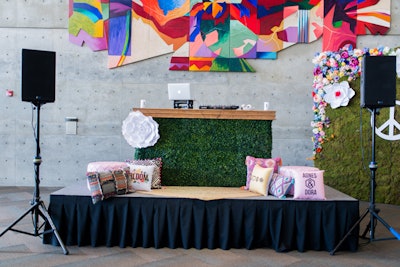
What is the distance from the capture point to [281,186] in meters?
3.51

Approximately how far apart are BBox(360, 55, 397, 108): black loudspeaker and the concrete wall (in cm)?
299

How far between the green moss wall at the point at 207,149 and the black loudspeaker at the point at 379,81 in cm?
110

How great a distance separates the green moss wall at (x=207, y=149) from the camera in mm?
4105

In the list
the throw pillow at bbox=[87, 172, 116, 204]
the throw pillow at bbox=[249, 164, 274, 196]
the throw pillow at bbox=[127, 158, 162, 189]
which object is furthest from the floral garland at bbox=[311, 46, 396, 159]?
the throw pillow at bbox=[87, 172, 116, 204]

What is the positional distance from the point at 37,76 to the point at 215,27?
3.63m

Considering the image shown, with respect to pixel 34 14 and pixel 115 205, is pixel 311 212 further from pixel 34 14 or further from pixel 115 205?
pixel 34 14

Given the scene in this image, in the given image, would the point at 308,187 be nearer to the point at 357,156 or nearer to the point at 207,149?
the point at 207,149

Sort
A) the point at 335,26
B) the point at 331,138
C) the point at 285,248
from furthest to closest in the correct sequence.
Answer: the point at 335,26, the point at 331,138, the point at 285,248

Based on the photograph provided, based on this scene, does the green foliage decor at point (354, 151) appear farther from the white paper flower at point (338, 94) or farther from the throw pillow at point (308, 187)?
the throw pillow at point (308, 187)

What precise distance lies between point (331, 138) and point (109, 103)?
3756 mm

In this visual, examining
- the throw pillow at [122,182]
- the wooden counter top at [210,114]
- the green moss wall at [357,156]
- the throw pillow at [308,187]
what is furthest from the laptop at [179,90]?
the green moss wall at [357,156]

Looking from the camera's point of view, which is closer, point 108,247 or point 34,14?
point 108,247

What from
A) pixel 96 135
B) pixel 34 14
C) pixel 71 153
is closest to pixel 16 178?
pixel 71 153

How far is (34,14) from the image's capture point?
21.3ft
